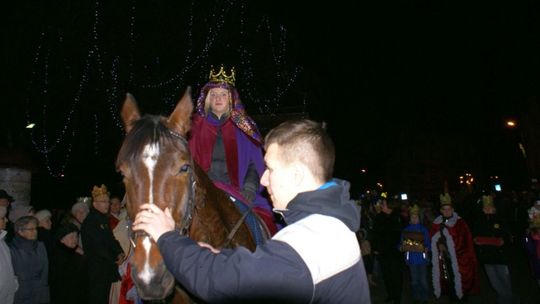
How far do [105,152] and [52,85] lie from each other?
165 inches

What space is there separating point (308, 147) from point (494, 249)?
27.6 feet

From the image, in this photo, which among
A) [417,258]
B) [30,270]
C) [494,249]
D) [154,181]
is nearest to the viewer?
[154,181]

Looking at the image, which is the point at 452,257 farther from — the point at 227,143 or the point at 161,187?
the point at 161,187

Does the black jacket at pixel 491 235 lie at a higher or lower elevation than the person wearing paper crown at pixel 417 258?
higher

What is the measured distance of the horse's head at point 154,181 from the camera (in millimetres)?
2365

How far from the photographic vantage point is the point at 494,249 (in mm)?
8812

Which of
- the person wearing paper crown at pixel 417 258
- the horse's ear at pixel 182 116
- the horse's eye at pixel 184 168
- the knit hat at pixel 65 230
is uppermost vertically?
the horse's ear at pixel 182 116

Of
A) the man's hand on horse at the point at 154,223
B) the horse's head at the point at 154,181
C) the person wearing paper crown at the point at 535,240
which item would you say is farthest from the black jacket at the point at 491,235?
the man's hand on horse at the point at 154,223

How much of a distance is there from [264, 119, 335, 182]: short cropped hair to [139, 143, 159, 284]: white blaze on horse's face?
3.06ft

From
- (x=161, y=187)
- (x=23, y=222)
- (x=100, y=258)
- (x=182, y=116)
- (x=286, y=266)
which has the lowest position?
(x=100, y=258)

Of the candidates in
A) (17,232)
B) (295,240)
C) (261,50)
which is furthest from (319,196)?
(261,50)

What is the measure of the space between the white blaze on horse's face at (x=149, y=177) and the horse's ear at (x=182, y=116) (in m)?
0.40

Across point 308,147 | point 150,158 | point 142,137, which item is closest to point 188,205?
point 150,158

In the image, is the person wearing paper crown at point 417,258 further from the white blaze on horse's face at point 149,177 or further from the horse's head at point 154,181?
the white blaze on horse's face at point 149,177
